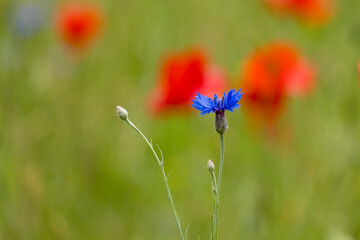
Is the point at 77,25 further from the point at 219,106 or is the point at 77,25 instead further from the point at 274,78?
the point at 219,106

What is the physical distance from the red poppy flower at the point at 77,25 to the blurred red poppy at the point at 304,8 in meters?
0.59

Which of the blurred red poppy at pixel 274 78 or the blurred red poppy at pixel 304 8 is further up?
the blurred red poppy at pixel 304 8

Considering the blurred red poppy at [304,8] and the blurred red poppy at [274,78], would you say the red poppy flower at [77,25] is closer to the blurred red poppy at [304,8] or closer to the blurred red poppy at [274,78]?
the blurred red poppy at [304,8]

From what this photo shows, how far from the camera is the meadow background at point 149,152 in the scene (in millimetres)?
1461

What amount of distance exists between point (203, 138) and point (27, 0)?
1313 mm

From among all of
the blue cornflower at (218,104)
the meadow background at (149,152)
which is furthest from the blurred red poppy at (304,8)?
the blue cornflower at (218,104)

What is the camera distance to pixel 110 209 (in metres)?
1.64

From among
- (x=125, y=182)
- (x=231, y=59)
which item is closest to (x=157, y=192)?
(x=125, y=182)

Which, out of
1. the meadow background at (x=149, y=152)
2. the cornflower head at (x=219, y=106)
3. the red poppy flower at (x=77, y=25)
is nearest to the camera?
the cornflower head at (x=219, y=106)

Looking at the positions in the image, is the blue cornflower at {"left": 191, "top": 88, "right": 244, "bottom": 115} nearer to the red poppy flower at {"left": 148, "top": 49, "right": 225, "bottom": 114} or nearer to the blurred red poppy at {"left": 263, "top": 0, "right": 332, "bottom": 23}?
the red poppy flower at {"left": 148, "top": 49, "right": 225, "bottom": 114}

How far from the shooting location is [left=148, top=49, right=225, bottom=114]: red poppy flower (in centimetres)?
149

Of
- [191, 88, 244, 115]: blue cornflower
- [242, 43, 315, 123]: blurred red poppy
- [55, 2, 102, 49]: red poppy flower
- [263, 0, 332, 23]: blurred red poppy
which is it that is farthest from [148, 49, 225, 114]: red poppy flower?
[191, 88, 244, 115]: blue cornflower

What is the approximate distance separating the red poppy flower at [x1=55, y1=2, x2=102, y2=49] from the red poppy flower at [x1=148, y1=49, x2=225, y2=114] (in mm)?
558

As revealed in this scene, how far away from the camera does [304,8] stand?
183cm
